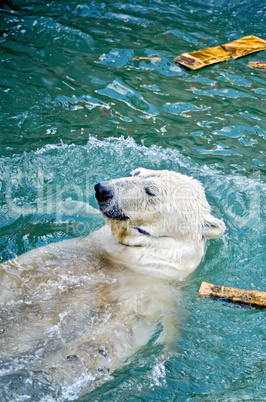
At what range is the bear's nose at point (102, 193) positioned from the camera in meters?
3.78

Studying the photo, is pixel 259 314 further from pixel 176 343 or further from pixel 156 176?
pixel 156 176

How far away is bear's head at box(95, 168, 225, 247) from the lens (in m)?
3.90

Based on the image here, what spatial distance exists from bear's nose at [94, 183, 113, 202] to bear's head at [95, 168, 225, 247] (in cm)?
7

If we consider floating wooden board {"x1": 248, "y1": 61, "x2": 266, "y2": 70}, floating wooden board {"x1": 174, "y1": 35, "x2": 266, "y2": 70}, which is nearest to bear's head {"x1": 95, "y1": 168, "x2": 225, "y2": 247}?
floating wooden board {"x1": 174, "y1": 35, "x2": 266, "y2": 70}

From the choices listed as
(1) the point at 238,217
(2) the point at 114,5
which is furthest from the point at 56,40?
(1) the point at 238,217

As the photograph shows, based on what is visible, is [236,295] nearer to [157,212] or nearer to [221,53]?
[157,212]

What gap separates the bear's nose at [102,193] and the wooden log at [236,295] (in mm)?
1001

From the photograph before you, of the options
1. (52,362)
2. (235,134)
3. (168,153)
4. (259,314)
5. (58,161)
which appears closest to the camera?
(52,362)

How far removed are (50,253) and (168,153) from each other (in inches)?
99.8

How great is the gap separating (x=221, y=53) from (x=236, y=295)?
5640 mm

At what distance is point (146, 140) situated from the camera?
20.7 ft

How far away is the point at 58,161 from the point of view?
569 centimetres

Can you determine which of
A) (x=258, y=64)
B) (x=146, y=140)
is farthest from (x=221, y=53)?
(x=146, y=140)

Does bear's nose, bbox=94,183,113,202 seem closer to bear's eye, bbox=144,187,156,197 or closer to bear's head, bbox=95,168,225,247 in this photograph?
bear's head, bbox=95,168,225,247
